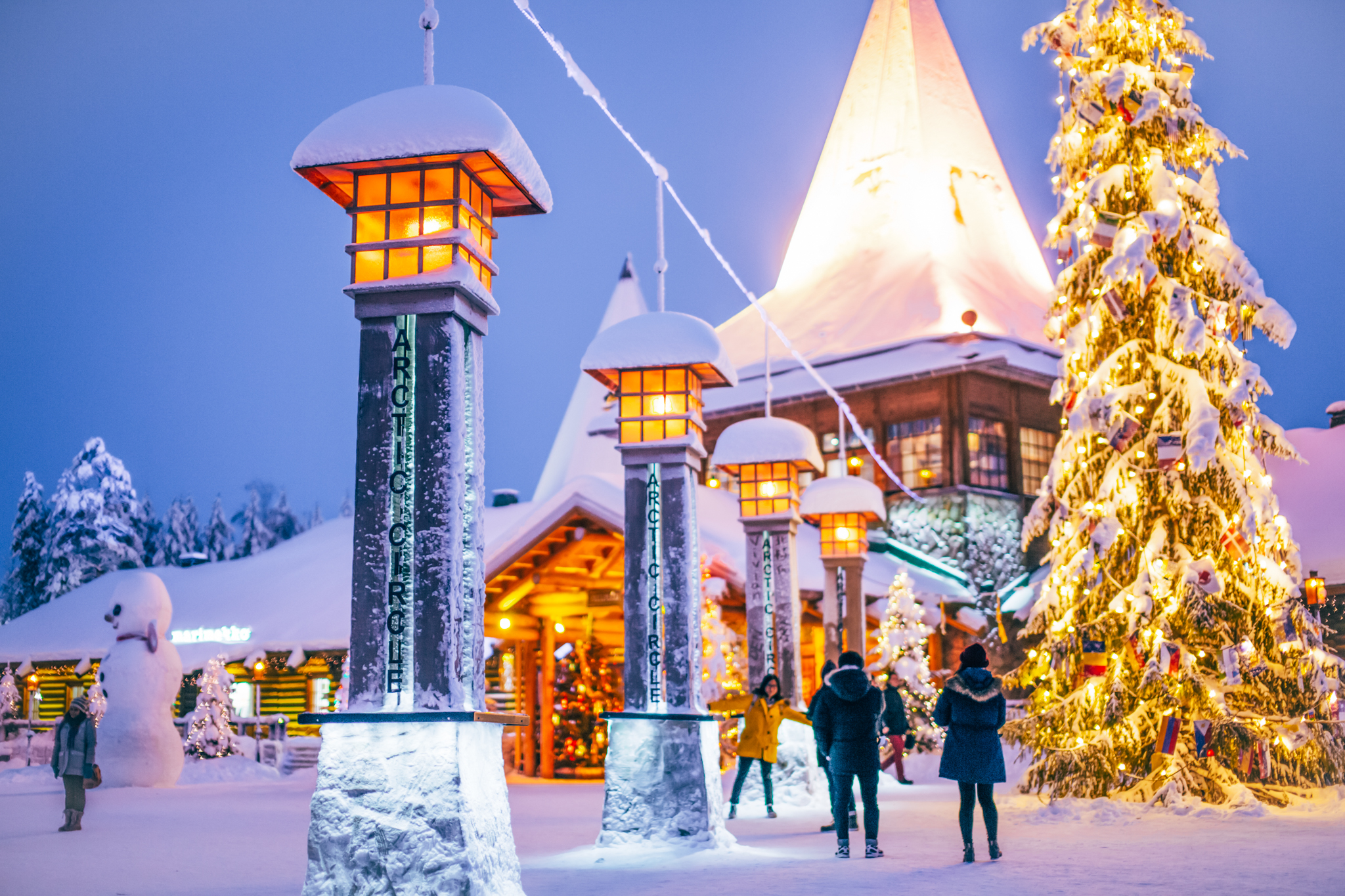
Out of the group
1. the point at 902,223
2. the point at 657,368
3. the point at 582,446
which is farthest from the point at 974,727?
the point at 582,446

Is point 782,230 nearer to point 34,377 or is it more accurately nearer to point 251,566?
point 251,566

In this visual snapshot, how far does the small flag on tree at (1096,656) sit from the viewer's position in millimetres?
13555

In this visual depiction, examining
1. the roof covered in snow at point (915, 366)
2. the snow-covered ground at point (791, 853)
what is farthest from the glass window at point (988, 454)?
the snow-covered ground at point (791, 853)

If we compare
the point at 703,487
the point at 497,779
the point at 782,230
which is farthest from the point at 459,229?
the point at 782,230

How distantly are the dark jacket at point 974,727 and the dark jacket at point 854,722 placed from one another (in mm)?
637

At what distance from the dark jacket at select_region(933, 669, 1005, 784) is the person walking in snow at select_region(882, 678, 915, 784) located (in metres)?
2.94

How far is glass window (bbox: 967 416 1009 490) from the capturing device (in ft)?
84.2

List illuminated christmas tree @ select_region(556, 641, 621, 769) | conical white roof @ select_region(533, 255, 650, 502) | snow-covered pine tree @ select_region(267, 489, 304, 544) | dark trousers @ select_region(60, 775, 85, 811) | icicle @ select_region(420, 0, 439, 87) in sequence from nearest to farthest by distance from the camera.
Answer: icicle @ select_region(420, 0, 439, 87) → dark trousers @ select_region(60, 775, 85, 811) → illuminated christmas tree @ select_region(556, 641, 621, 769) → conical white roof @ select_region(533, 255, 650, 502) → snow-covered pine tree @ select_region(267, 489, 304, 544)

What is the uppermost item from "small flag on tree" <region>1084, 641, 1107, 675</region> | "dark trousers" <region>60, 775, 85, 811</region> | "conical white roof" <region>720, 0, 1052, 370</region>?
"conical white roof" <region>720, 0, 1052, 370</region>

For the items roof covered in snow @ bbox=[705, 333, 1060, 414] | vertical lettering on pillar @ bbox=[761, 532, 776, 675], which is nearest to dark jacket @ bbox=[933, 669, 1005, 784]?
vertical lettering on pillar @ bbox=[761, 532, 776, 675]

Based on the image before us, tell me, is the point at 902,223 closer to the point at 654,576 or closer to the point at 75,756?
the point at 654,576

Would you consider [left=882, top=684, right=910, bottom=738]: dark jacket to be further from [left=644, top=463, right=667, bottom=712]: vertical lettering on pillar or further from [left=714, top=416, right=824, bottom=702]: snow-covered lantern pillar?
[left=644, top=463, right=667, bottom=712]: vertical lettering on pillar

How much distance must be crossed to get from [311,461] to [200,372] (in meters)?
16.2

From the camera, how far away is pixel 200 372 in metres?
153
